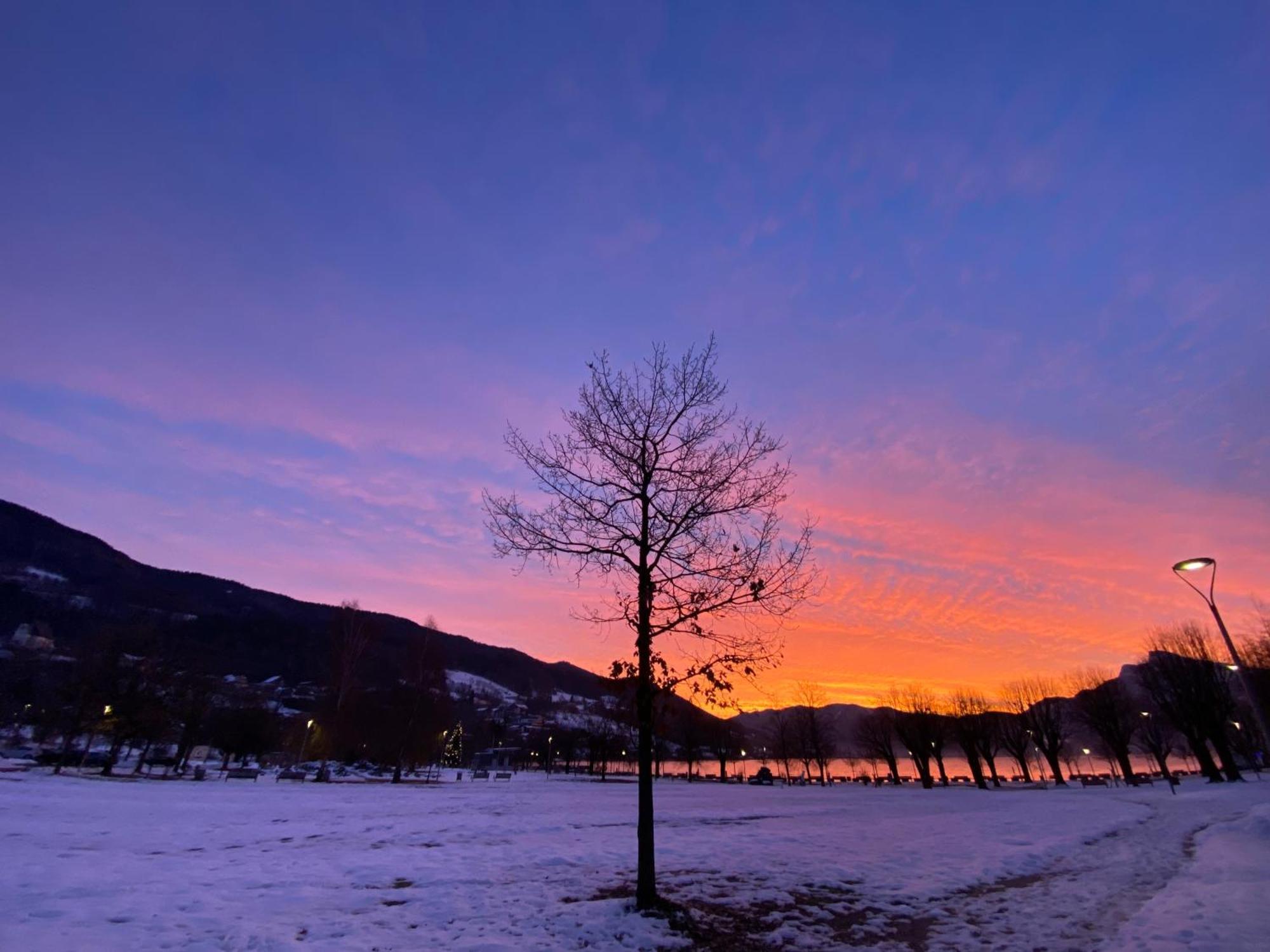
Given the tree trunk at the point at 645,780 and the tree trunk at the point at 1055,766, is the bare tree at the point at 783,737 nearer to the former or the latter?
the tree trunk at the point at 1055,766

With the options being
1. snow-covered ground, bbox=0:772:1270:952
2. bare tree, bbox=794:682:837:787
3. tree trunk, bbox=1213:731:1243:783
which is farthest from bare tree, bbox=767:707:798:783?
snow-covered ground, bbox=0:772:1270:952

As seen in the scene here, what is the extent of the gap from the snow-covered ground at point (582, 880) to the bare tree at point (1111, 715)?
56893 millimetres

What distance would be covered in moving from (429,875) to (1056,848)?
17.9 metres

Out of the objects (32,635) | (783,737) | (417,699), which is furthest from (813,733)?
(32,635)

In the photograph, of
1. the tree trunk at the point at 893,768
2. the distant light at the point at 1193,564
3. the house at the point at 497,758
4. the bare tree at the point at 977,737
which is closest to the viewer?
the distant light at the point at 1193,564

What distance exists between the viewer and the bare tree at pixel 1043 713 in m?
73.6

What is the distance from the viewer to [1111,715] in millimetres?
68688

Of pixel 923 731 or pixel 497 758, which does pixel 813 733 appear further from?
pixel 497 758

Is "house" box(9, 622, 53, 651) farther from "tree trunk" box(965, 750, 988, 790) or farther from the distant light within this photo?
the distant light

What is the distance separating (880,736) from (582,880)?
8978cm

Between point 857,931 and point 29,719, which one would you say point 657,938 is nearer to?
point 857,931

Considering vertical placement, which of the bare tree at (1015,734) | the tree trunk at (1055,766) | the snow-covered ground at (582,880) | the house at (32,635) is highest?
the house at (32,635)

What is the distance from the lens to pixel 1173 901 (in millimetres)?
10156

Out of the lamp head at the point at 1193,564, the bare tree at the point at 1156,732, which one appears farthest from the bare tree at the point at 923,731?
the lamp head at the point at 1193,564
